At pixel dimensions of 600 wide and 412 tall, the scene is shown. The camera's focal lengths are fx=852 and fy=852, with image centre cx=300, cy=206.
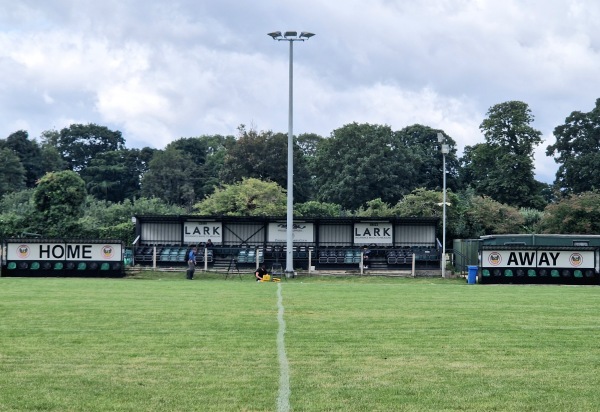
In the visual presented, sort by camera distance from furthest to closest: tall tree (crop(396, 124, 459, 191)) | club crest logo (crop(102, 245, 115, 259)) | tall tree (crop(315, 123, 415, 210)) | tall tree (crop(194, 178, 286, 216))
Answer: tall tree (crop(396, 124, 459, 191))
tall tree (crop(315, 123, 415, 210))
tall tree (crop(194, 178, 286, 216))
club crest logo (crop(102, 245, 115, 259))

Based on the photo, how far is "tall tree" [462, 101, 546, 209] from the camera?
8575 centimetres

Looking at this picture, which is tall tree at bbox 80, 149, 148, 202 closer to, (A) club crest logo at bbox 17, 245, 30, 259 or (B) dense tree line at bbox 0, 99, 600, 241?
(B) dense tree line at bbox 0, 99, 600, 241

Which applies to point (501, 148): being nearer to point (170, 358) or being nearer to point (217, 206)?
point (217, 206)

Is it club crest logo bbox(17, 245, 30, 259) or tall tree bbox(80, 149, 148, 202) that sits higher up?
tall tree bbox(80, 149, 148, 202)

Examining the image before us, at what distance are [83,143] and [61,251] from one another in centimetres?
8444

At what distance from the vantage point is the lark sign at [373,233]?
5359cm

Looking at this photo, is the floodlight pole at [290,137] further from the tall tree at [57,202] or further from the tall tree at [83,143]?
the tall tree at [83,143]

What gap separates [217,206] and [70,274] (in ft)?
96.4

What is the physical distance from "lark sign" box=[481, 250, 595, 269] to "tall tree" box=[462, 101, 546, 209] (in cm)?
4552

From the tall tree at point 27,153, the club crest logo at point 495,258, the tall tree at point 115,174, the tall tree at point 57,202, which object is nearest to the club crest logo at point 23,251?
the tall tree at point 57,202

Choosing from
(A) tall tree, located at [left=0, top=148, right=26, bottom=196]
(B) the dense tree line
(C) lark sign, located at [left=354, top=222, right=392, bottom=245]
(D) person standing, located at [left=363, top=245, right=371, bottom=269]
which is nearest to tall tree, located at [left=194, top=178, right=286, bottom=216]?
(B) the dense tree line

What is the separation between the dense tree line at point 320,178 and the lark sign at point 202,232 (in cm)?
1081

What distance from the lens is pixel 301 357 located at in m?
12.4

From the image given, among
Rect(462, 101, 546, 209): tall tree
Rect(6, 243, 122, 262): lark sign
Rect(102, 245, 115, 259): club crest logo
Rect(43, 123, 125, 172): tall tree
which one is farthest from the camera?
Rect(43, 123, 125, 172): tall tree
